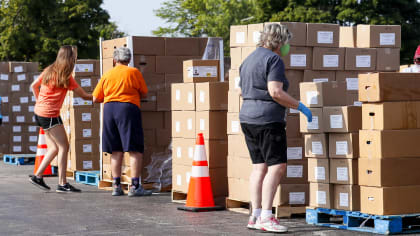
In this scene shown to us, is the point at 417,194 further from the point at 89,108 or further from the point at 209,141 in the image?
the point at 89,108

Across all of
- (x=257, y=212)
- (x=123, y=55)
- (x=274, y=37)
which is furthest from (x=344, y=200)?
(x=123, y=55)

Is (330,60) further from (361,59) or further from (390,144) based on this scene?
(390,144)

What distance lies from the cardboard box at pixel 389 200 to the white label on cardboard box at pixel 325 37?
189cm

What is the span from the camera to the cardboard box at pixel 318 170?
733 centimetres

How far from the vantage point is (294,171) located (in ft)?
26.0

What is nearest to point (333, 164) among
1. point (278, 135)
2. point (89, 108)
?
point (278, 135)

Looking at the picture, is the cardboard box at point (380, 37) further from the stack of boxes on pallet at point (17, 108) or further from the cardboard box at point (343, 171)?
the stack of boxes on pallet at point (17, 108)

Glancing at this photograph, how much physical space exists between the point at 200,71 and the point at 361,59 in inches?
82.2

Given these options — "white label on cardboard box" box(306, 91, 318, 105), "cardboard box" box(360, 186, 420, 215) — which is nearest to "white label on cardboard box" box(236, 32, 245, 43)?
"white label on cardboard box" box(306, 91, 318, 105)

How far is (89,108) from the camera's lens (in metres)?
12.2

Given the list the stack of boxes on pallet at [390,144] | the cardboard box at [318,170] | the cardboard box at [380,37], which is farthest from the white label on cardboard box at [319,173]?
the cardboard box at [380,37]

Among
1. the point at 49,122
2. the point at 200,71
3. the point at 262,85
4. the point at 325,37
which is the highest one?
the point at 325,37

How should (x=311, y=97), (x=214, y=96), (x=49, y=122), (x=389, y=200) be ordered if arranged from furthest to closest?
(x=49, y=122) < (x=214, y=96) < (x=311, y=97) < (x=389, y=200)

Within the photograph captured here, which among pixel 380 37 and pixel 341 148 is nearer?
pixel 341 148
